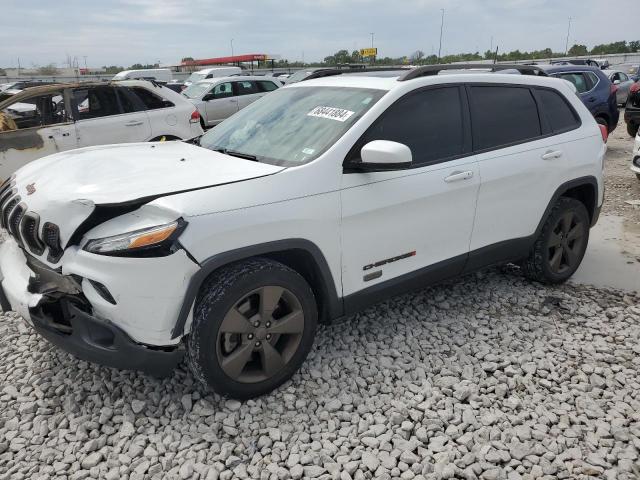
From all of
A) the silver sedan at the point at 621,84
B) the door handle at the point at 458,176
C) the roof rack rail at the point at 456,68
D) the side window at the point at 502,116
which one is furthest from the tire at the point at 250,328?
the silver sedan at the point at 621,84

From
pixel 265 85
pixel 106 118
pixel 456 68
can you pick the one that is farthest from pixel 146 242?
pixel 265 85

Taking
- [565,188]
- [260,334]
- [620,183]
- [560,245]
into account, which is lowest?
[620,183]

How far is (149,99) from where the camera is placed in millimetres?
7625

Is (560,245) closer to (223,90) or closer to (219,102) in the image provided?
(219,102)

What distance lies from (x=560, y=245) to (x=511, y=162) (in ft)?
3.50

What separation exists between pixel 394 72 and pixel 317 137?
1.07m

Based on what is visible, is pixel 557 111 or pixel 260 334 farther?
pixel 557 111

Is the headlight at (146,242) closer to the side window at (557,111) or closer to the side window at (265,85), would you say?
the side window at (557,111)

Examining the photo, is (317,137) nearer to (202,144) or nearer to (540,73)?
(202,144)

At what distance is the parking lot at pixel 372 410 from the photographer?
2400mm

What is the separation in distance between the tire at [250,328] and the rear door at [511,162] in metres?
1.49

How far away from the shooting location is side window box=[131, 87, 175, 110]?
24.8ft

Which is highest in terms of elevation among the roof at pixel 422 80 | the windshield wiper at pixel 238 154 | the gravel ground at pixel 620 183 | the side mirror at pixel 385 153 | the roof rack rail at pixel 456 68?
the roof rack rail at pixel 456 68

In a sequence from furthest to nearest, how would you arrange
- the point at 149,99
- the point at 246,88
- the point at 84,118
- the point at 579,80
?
the point at 246,88 → the point at 579,80 → the point at 149,99 → the point at 84,118
